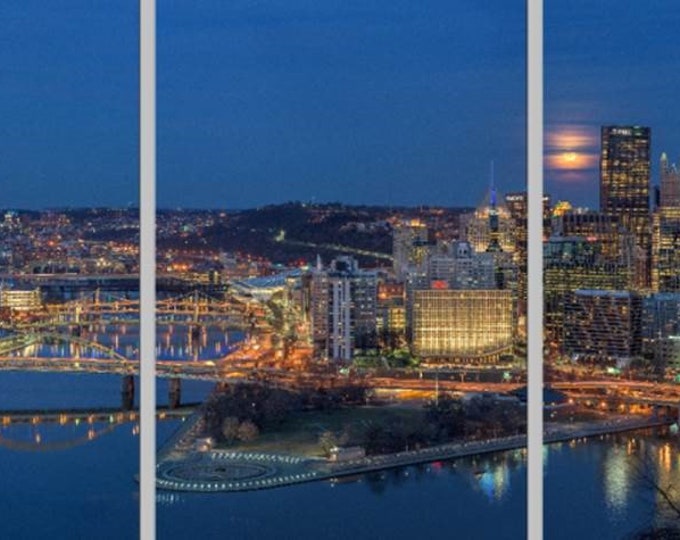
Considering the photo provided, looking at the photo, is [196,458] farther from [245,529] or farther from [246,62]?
[246,62]

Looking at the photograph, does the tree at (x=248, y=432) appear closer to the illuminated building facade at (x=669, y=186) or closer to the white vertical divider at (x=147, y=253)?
the white vertical divider at (x=147, y=253)

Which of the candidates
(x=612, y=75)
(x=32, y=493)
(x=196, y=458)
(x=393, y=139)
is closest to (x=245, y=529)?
(x=196, y=458)

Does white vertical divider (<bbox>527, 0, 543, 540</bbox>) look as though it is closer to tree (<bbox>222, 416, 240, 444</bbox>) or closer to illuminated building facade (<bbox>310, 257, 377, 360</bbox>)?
illuminated building facade (<bbox>310, 257, 377, 360</bbox>)

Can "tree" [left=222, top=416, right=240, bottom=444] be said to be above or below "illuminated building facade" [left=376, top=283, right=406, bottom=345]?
below

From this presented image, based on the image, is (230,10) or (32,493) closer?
(32,493)

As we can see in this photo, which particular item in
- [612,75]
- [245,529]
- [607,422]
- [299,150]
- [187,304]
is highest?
[612,75]

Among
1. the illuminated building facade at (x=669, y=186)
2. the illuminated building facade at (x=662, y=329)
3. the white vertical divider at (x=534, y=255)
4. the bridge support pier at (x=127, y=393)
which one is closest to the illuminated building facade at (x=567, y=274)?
the illuminated building facade at (x=662, y=329)

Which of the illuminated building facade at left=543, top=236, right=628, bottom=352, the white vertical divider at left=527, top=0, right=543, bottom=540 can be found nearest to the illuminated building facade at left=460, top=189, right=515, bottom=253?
the illuminated building facade at left=543, top=236, right=628, bottom=352

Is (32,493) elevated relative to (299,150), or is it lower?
lower
